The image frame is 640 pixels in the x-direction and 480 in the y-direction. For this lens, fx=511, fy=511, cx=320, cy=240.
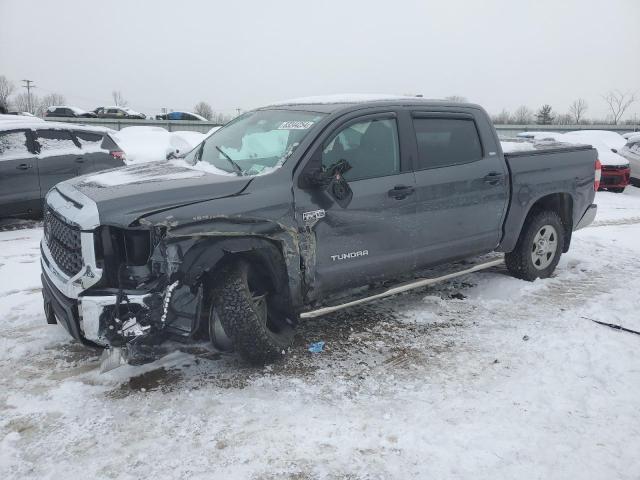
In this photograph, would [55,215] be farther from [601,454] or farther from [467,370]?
[601,454]

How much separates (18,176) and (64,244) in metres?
5.46

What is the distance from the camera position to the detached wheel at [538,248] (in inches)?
207

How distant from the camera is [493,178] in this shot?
4719 mm

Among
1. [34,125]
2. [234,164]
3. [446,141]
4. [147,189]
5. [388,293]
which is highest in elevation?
[34,125]

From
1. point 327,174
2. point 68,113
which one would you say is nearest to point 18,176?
point 327,174

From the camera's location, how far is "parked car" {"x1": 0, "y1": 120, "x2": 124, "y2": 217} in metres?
7.71

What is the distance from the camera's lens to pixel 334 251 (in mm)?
3713

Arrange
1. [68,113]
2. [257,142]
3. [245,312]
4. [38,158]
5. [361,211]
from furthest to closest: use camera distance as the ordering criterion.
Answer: [68,113] → [38,158] → [257,142] → [361,211] → [245,312]

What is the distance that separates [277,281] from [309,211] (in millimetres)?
531

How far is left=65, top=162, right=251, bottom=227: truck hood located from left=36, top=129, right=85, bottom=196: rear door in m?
4.94

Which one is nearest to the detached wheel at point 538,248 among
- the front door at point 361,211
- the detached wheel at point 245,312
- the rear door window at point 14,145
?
the front door at point 361,211

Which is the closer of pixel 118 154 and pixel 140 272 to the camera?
pixel 140 272

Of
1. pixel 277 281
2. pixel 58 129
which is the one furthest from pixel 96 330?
pixel 58 129

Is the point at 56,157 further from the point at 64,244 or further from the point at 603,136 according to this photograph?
the point at 603,136
